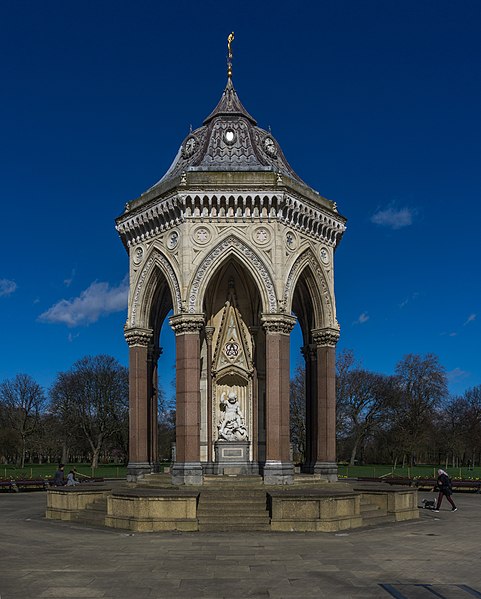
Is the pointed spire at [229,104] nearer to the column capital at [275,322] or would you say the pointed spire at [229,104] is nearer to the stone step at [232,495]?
the column capital at [275,322]

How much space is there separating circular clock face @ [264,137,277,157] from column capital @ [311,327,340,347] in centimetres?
681

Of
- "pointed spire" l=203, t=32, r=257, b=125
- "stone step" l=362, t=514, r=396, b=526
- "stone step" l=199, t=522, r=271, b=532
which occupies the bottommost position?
"stone step" l=362, t=514, r=396, b=526

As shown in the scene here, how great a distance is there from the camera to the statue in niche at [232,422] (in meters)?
25.2

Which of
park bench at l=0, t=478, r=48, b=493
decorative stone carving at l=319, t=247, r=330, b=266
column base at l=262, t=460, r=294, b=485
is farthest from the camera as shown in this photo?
park bench at l=0, t=478, r=48, b=493

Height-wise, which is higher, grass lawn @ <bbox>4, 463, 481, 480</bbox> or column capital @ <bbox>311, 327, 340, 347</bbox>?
column capital @ <bbox>311, 327, 340, 347</bbox>

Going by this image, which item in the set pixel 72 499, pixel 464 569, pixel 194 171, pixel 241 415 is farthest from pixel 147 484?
pixel 464 569

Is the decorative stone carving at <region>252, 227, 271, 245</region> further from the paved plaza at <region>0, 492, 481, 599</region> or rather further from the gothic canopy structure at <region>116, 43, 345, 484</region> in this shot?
the paved plaza at <region>0, 492, 481, 599</region>

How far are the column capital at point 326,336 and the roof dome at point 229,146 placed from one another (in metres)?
5.81

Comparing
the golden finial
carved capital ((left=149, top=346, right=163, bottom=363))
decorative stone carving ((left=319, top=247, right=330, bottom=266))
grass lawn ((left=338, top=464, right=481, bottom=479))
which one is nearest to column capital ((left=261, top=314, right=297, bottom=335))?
decorative stone carving ((left=319, top=247, right=330, bottom=266))

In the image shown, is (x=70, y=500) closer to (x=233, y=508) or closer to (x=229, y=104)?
(x=233, y=508)

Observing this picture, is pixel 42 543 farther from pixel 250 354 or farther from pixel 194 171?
pixel 194 171

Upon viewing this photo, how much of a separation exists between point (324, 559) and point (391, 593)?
322cm

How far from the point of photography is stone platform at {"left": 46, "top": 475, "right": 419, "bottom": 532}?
18.2 m

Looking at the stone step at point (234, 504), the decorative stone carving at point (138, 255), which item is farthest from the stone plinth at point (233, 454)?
the decorative stone carving at point (138, 255)
